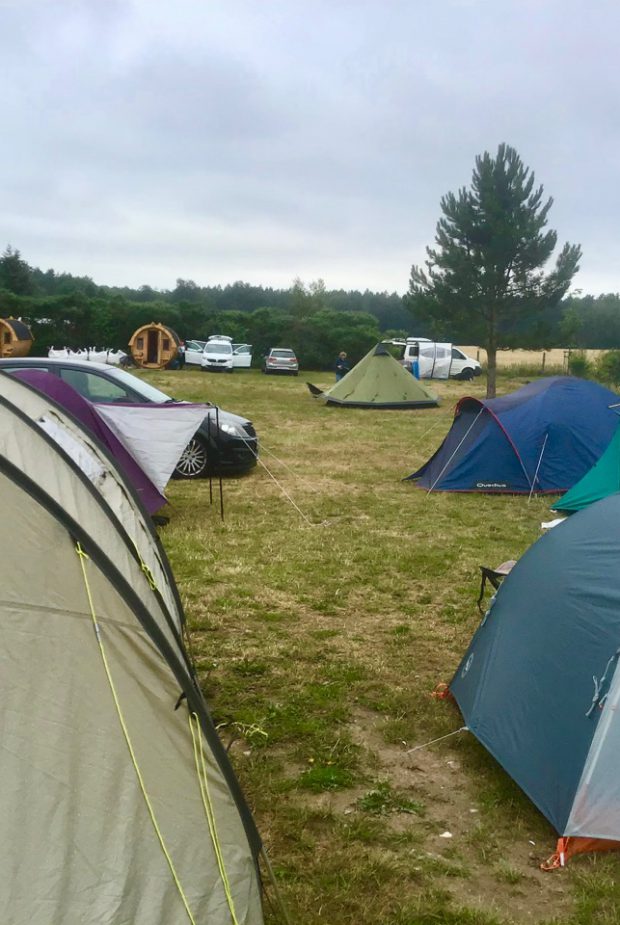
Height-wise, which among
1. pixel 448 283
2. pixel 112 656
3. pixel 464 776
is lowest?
pixel 464 776

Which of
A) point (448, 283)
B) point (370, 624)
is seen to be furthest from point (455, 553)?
point (448, 283)

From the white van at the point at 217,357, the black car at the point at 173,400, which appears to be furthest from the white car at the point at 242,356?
the black car at the point at 173,400

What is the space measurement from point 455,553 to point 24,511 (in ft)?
19.2

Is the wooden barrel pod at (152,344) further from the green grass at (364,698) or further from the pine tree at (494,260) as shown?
the green grass at (364,698)

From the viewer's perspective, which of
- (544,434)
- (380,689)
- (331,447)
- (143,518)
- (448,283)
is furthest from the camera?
(448,283)

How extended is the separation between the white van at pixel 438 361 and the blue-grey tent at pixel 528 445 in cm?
2278

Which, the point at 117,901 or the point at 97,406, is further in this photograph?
the point at 97,406

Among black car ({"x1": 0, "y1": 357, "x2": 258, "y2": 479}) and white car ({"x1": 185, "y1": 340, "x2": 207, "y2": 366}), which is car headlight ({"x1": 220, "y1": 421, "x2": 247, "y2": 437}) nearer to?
black car ({"x1": 0, "y1": 357, "x2": 258, "y2": 479})

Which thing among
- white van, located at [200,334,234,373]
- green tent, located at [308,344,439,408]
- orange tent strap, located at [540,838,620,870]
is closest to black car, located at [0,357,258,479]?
orange tent strap, located at [540,838,620,870]

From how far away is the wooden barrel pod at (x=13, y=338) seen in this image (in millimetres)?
35281

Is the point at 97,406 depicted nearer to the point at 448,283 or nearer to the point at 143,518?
the point at 143,518

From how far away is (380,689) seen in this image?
523 centimetres

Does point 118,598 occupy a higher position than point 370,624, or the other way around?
point 118,598

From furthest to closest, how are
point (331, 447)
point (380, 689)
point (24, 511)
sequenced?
point (331, 447) → point (380, 689) → point (24, 511)
